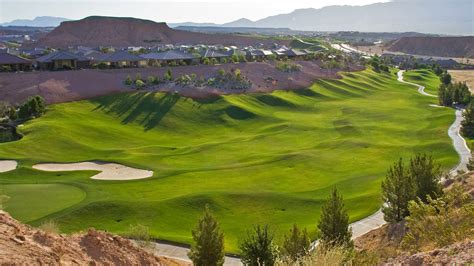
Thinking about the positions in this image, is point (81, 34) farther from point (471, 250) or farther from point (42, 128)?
point (471, 250)

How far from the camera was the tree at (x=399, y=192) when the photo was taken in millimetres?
32406

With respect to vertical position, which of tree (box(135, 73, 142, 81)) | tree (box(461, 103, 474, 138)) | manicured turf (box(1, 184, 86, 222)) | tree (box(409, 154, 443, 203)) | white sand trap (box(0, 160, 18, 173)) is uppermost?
tree (box(135, 73, 142, 81))

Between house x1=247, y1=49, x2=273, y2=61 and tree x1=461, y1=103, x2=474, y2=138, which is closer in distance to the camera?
tree x1=461, y1=103, x2=474, y2=138

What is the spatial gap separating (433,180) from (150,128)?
4773 cm

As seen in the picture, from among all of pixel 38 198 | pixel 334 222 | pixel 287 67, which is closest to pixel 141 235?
pixel 334 222

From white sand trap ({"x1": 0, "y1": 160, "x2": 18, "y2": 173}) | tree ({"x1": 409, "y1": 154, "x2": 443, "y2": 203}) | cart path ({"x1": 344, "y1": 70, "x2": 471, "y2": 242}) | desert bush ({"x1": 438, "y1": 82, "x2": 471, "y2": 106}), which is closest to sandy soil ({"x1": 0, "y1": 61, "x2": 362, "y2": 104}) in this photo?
desert bush ({"x1": 438, "y1": 82, "x2": 471, "y2": 106})

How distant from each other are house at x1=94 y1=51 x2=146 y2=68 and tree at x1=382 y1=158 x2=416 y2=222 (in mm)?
78038

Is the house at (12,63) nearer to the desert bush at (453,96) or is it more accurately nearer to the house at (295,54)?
the house at (295,54)

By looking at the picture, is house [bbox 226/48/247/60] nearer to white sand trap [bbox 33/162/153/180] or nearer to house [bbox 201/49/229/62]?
house [bbox 201/49/229/62]

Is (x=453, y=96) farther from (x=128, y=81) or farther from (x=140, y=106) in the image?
(x=128, y=81)

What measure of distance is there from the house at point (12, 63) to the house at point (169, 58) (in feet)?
77.3

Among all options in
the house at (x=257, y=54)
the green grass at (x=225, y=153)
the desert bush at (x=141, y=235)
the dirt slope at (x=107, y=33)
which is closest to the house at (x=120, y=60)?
the green grass at (x=225, y=153)

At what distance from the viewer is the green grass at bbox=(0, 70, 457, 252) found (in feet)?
124

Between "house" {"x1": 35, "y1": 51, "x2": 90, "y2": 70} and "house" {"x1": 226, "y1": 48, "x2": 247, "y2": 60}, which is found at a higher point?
"house" {"x1": 226, "y1": 48, "x2": 247, "y2": 60}
